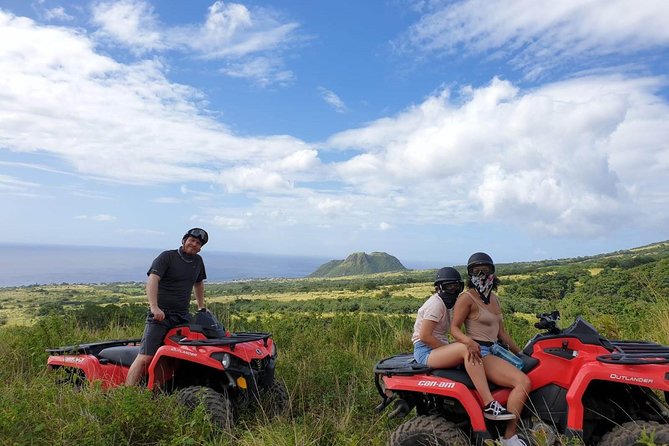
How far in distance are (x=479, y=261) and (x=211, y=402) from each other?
9.84 feet

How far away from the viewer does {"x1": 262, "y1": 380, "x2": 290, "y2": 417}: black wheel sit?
20.0ft

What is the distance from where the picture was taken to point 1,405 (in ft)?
16.1

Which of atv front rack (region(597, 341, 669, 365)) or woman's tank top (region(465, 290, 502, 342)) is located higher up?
woman's tank top (region(465, 290, 502, 342))

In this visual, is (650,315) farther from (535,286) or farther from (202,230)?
(202,230)

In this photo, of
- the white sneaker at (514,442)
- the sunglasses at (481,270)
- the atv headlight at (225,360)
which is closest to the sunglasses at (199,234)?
the atv headlight at (225,360)

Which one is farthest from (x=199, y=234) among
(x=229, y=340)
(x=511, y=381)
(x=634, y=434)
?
(x=634, y=434)

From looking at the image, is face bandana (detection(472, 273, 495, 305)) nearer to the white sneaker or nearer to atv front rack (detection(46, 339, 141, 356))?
the white sneaker

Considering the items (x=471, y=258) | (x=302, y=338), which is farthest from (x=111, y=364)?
(x=471, y=258)

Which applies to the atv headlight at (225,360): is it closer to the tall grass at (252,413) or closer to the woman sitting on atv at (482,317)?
the tall grass at (252,413)

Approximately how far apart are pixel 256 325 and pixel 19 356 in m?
4.14

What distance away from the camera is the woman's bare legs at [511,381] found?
4.41 m

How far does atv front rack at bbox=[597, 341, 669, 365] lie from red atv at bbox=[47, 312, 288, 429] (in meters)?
3.48

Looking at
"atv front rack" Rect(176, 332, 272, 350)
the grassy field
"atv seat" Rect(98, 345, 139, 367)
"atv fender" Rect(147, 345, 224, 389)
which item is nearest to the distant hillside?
the grassy field

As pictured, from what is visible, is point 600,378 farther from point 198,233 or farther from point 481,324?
point 198,233
